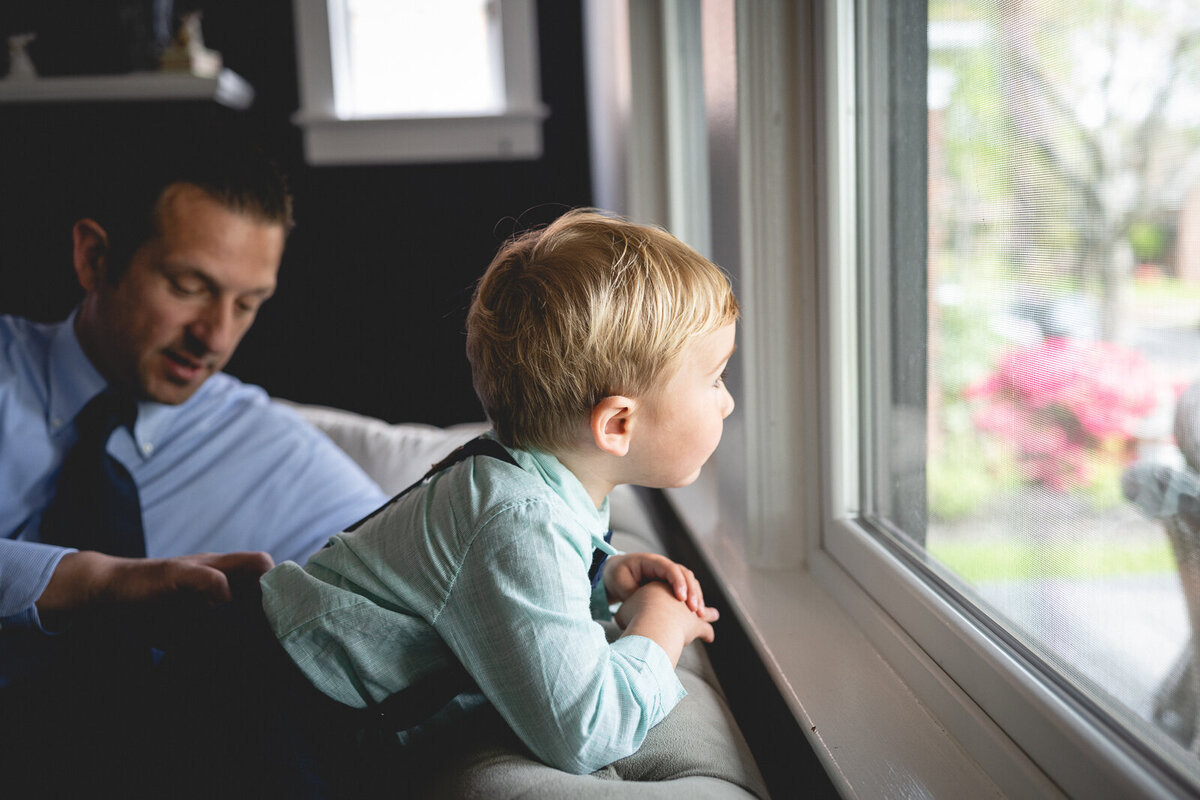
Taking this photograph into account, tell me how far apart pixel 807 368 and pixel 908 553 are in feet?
0.92

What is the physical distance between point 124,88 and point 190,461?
1.45 meters

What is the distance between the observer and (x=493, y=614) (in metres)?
0.73

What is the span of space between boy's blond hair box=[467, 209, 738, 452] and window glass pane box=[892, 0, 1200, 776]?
9.8 inches

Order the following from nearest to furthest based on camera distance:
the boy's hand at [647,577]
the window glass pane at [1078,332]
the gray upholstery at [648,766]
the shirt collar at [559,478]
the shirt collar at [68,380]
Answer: the window glass pane at [1078,332], the gray upholstery at [648,766], the shirt collar at [559,478], the boy's hand at [647,577], the shirt collar at [68,380]

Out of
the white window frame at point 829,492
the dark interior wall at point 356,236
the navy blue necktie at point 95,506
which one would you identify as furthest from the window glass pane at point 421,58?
the white window frame at point 829,492

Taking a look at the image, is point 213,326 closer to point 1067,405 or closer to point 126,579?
point 126,579

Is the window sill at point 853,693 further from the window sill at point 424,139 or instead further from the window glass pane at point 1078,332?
the window sill at point 424,139

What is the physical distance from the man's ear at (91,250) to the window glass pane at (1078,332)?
125 centimetres

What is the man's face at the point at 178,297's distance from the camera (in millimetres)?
1396

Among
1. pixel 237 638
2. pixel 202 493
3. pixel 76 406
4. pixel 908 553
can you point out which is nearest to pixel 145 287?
pixel 76 406

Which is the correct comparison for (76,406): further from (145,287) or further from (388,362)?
(388,362)

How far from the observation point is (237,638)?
0.85m

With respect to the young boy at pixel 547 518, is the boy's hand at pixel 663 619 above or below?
below

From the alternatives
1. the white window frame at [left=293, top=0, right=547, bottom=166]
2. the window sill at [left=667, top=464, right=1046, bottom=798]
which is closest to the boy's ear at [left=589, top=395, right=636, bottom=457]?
the window sill at [left=667, top=464, right=1046, bottom=798]
